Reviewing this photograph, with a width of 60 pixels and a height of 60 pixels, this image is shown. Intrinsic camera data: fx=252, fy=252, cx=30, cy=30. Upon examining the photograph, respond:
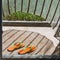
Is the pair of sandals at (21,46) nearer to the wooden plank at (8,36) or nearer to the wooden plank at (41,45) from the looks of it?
the wooden plank at (41,45)

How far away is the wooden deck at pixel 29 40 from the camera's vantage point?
332cm

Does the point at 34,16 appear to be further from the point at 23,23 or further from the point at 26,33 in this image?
the point at 26,33

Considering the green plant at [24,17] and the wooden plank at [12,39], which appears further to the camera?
the green plant at [24,17]

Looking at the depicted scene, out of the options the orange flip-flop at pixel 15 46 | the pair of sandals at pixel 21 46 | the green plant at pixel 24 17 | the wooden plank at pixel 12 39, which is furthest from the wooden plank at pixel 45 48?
the green plant at pixel 24 17

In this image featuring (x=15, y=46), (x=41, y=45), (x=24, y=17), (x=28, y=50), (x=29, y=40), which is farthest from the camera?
(x=24, y=17)

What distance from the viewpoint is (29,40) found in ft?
12.1

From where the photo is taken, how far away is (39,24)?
4488mm

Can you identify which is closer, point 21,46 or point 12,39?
point 21,46

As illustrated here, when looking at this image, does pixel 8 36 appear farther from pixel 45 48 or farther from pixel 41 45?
pixel 45 48

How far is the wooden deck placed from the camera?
10.9 feet

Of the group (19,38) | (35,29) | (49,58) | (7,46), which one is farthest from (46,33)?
(49,58)

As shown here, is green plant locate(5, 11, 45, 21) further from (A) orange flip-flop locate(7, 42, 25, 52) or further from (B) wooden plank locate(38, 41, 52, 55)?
(A) orange flip-flop locate(7, 42, 25, 52)

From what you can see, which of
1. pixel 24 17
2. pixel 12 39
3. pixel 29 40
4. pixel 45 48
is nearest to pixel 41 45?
pixel 45 48

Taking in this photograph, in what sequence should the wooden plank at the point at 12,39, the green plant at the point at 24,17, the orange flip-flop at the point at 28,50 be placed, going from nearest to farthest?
the orange flip-flop at the point at 28,50
the wooden plank at the point at 12,39
the green plant at the point at 24,17
